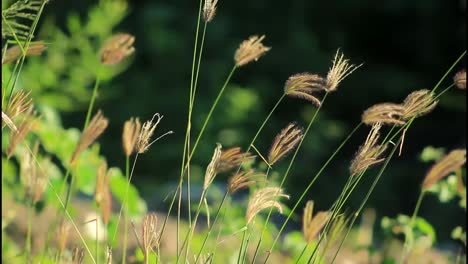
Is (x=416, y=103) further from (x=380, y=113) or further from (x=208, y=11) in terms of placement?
(x=208, y=11)

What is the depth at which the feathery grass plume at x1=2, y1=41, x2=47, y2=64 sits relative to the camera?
7.38ft

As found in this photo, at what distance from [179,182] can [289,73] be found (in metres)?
6.89

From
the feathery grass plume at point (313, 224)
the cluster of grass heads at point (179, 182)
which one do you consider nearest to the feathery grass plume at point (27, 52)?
the cluster of grass heads at point (179, 182)

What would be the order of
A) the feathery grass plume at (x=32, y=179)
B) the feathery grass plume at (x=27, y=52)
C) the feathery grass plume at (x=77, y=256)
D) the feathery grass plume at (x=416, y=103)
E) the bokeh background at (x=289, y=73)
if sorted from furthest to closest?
the bokeh background at (x=289, y=73) < the feathery grass plume at (x=32, y=179) < the feathery grass plume at (x=27, y=52) < the feathery grass plume at (x=416, y=103) < the feathery grass plume at (x=77, y=256)

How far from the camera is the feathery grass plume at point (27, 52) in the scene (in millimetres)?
2250

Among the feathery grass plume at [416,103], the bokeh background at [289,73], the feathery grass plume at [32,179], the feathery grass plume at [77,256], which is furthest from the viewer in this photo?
the bokeh background at [289,73]

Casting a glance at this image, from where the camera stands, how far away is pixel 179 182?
229 centimetres

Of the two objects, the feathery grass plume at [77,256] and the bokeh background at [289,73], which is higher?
the feathery grass plume at [77,256]

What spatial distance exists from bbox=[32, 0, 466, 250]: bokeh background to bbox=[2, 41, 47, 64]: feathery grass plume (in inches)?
244

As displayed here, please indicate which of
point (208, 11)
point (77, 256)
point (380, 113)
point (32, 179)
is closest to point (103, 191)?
point (32, 179)

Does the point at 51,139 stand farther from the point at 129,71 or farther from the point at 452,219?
the point at 129,71

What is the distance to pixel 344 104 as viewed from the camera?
9.52 m

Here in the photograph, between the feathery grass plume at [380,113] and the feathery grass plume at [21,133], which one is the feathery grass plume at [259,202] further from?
the feathery grass plume at [21,133]

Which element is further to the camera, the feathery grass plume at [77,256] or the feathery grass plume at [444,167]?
the feathery grass plume at [444,167]
